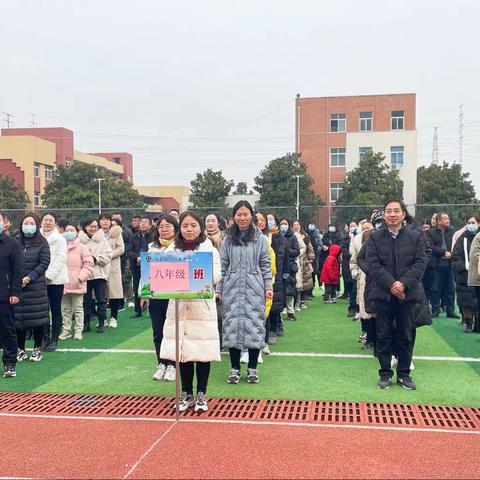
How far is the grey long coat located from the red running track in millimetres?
1264

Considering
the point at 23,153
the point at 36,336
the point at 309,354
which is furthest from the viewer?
the point at 23,153

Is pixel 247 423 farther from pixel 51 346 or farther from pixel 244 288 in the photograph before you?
pixel 51 346

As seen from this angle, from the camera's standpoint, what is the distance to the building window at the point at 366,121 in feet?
150

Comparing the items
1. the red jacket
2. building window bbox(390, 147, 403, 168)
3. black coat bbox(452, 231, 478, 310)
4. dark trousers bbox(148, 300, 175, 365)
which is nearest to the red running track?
dark trousers bbox(148, 300, 175, 365)

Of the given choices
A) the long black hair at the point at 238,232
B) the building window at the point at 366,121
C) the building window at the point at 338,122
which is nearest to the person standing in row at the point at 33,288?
the long black hair at the point at 238,232

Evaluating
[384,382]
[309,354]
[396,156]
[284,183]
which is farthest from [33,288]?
[396,156]

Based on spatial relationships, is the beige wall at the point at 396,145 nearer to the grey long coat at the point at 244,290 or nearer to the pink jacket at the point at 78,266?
the pink jacket at the point at 78,266

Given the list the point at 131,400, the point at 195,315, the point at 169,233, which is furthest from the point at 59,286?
the point at 195,315

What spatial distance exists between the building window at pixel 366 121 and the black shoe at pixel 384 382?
139 ft

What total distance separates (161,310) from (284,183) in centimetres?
3447

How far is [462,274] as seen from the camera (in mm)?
9070

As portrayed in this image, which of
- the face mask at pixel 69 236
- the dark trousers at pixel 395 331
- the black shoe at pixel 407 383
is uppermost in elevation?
the face mask at pixel 69 236

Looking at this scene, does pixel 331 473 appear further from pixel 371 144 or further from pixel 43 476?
pixel 371 144

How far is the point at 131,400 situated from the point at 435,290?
6.78m
